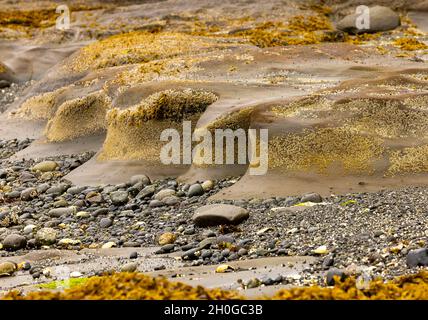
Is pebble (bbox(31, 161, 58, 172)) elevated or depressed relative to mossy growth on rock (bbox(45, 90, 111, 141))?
depressed

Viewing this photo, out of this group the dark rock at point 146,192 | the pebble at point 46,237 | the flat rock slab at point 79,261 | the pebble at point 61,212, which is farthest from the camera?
the dark rock at point 146,192

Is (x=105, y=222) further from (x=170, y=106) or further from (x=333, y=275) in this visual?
(x=333, y=275)

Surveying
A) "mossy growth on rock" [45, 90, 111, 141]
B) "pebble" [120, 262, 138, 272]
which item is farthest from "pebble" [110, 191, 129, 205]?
"mossy growth on rock" [45, 90, 111, 141]

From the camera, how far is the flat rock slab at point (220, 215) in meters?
8.02

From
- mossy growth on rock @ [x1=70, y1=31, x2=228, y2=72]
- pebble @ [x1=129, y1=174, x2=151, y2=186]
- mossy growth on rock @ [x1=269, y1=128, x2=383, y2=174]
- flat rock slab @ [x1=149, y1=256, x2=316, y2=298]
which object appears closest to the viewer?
flat rock slab @ [x1=149, y1=256, x2=316, y2=298]

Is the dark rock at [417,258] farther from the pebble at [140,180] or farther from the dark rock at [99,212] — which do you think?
the pebble at [140,180]

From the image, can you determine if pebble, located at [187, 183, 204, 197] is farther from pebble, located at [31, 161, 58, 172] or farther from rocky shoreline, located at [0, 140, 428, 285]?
pebble, located at [31, 161, 58, 172]

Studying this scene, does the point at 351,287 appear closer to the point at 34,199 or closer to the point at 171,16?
the point at 34,199

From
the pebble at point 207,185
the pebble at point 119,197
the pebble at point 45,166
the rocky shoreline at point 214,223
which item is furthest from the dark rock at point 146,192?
the pebble at point 45,166

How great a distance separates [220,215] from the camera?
8031 mm

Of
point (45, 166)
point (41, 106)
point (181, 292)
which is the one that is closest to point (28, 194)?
point (45, 166)

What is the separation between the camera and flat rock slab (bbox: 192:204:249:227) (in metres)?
8.02

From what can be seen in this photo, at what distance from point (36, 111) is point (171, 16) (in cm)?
808
